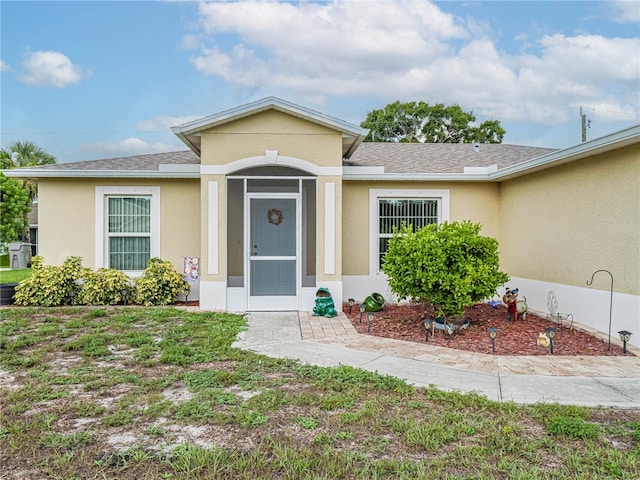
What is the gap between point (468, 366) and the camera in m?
5.65

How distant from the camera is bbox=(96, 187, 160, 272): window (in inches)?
420

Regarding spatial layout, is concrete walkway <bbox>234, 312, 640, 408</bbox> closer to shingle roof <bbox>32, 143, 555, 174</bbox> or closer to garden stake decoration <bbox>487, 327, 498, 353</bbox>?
garden stake decoration <bbox>487, 327, 498, 353</bbox>

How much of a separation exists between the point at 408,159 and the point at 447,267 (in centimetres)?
568

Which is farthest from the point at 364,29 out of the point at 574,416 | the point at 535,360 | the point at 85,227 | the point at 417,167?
the point at 574,416

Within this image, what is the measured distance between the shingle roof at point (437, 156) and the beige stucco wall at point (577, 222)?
5.81 feet

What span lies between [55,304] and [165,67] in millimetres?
9649

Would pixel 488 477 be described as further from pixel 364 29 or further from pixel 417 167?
pixel 364 29

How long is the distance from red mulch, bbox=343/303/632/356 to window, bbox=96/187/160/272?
512 cm

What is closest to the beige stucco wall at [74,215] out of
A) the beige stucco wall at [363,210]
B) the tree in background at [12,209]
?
the beige stucco wall at [363,210]

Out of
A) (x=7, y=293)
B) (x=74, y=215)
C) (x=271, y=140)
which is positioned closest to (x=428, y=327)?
(x=271, y=140)

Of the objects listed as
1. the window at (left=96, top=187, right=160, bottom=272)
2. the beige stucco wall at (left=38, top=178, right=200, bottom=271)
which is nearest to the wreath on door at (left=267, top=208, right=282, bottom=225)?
the beige stucco wall at (left=38, top=178, right=200, bottom=271)

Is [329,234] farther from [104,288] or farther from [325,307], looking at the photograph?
[104,288]

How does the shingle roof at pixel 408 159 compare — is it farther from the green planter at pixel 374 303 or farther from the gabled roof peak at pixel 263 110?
the green planter at pixel 374 303

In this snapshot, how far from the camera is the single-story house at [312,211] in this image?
25.1 ft
